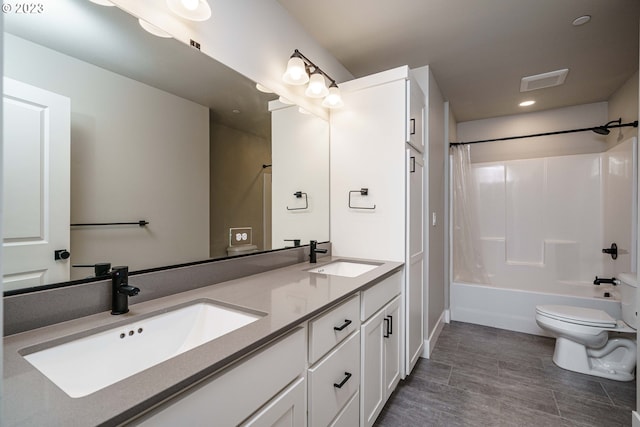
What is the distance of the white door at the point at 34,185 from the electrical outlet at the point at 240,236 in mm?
659

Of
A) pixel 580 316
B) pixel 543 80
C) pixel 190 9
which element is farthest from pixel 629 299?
pixel 190 9

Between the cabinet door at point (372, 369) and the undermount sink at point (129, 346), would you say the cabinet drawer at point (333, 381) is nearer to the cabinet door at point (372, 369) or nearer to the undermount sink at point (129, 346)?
the cabinet door at point (372, 369)

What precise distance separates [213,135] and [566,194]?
388cm

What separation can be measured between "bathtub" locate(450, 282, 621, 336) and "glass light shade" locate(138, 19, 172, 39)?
11.1 ft

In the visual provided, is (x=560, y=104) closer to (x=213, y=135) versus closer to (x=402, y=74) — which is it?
(x=402, y=74)

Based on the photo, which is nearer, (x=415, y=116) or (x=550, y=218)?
(x=415, y=116)

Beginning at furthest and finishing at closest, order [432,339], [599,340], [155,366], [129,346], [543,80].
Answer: [543,80]
[432,339]
[599,340]
[129,346]
[155,366]

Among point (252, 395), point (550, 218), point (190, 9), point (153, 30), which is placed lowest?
point (252, 395)

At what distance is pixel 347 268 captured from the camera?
79.7 inches

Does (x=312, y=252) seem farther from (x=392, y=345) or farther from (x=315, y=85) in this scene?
(x=315, y=85)

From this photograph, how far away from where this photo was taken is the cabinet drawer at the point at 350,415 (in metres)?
1.18

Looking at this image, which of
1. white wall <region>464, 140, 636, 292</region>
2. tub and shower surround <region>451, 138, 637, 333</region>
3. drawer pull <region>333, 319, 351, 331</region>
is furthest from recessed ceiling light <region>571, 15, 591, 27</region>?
drawer pull <region>333, 319, 351, 331</region>

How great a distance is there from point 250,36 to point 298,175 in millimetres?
855

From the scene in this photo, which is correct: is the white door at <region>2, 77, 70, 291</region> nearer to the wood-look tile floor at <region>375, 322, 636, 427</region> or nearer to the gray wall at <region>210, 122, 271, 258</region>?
the gray wall at <region>210, 122, 271, 258</region>
